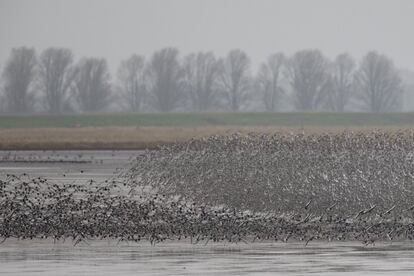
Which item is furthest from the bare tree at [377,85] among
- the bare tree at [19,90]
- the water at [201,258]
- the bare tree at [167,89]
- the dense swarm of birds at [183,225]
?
the water at [201,258]

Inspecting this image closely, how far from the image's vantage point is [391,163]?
29953 mm

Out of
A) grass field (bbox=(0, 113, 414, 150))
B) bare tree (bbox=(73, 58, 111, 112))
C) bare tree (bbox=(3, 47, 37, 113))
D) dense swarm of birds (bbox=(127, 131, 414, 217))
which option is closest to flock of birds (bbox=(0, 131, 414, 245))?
dense swarm of birds (bbox=(127, 131, 414, 217))

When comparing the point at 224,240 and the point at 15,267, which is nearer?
the point at 15,267

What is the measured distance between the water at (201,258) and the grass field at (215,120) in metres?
91.2

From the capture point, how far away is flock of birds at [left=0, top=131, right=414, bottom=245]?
27125 millimetres

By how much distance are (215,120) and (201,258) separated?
101742mm

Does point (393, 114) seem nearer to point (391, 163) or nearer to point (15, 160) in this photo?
point (15, 160)

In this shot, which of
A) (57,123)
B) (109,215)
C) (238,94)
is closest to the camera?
(109,215)

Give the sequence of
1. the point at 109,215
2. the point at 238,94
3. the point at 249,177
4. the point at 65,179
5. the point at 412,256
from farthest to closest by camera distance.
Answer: the point at 238,94 < the point at 65,179 < the point at 249,177 < the point at 109,215 < the point at 412,256

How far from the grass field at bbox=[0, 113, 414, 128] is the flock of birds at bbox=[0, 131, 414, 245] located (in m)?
83.8

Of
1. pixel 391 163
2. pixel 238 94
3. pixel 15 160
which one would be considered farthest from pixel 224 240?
pixel 238 94

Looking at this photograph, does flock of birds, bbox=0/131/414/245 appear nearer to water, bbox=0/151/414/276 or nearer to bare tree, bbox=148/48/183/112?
water, bbox=0/151/414/276

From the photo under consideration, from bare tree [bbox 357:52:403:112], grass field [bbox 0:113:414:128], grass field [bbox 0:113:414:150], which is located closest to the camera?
grass field [bbox 0:113:414:150]

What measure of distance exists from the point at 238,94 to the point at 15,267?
172m
